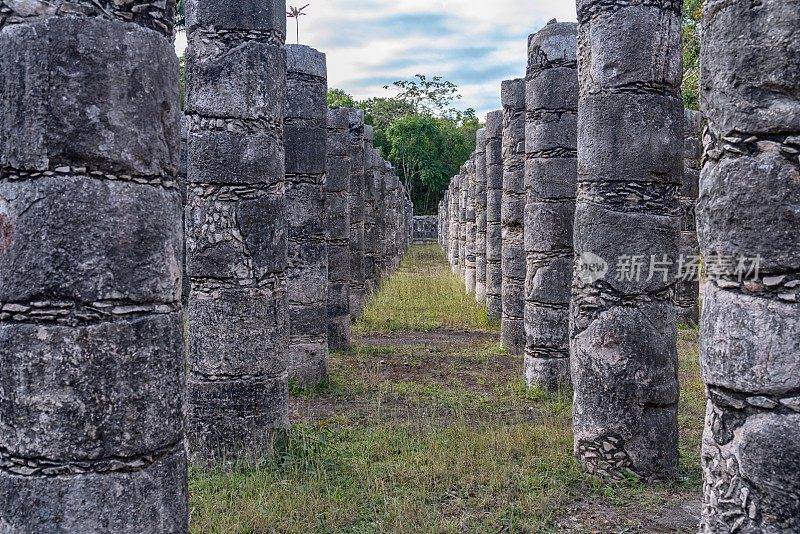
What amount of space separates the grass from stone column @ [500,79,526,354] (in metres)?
2.28

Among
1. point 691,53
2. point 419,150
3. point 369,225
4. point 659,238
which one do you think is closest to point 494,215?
point 369,225

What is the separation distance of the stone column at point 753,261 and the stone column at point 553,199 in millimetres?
6379

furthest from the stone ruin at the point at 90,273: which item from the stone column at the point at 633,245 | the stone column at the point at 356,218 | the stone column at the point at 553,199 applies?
the stone column at the point at 356,218

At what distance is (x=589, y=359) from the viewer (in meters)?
6.99

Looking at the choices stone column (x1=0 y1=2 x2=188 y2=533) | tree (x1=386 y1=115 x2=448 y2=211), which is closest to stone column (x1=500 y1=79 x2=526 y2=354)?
stone column (x1=0 y1=2 x2=188 y2=533)

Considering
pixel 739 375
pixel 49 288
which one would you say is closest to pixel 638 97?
pixel 739 375

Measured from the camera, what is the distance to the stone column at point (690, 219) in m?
15.7

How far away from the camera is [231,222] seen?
283 inches

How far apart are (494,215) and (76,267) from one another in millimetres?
14384

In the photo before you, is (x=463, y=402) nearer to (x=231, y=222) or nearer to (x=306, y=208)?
(x=306, y=208)

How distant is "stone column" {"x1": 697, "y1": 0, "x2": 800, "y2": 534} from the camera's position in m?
3.52

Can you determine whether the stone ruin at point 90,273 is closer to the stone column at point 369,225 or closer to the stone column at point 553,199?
the stone column at point 553,199

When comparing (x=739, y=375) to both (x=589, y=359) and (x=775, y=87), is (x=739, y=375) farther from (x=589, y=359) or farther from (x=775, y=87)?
(x=589, y=359)

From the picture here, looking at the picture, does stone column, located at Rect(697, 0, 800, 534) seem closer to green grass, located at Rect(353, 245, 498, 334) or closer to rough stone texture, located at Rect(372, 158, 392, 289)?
green grass, located at Rect(353, 245, 498, 334)
